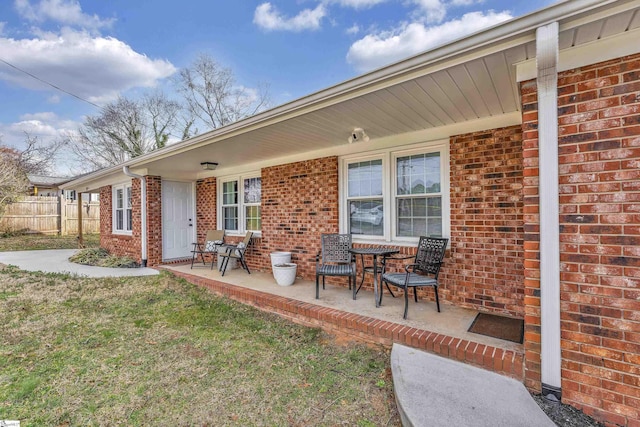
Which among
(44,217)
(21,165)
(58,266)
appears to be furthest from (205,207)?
(21,165)

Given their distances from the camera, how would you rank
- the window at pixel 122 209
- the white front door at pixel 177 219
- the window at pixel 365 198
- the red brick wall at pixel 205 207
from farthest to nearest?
1. the window at pixel 122 209
2. the red brick wall at pixel 205 207
3. the white front door at pixel 177 219
4. the window at pixel 365 198

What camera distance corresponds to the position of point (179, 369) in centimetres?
265

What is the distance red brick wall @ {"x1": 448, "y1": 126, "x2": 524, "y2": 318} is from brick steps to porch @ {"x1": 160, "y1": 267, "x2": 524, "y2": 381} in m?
1.15

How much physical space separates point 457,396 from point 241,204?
5.61 meters

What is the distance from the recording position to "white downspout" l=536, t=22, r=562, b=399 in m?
1.92

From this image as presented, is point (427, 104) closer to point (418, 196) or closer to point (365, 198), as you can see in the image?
point (418, 196)

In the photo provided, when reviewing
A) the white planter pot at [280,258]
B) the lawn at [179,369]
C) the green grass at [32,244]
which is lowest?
the lawn at [179,369]

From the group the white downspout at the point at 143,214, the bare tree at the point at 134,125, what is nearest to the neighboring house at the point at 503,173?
the white downspout at the point at 143,214

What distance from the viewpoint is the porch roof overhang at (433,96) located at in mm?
1803

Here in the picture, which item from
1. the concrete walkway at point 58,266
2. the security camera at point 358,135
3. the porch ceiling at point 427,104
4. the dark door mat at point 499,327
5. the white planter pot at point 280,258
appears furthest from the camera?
the concrete walkway at point 58,266

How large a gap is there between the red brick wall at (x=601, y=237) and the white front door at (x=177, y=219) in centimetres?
739

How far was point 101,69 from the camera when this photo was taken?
12.7m

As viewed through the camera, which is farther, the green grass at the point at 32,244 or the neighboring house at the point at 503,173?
the green grass at the point at 32,244

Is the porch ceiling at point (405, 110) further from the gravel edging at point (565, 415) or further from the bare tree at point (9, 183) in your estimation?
the bare tree at point (9, 183)
